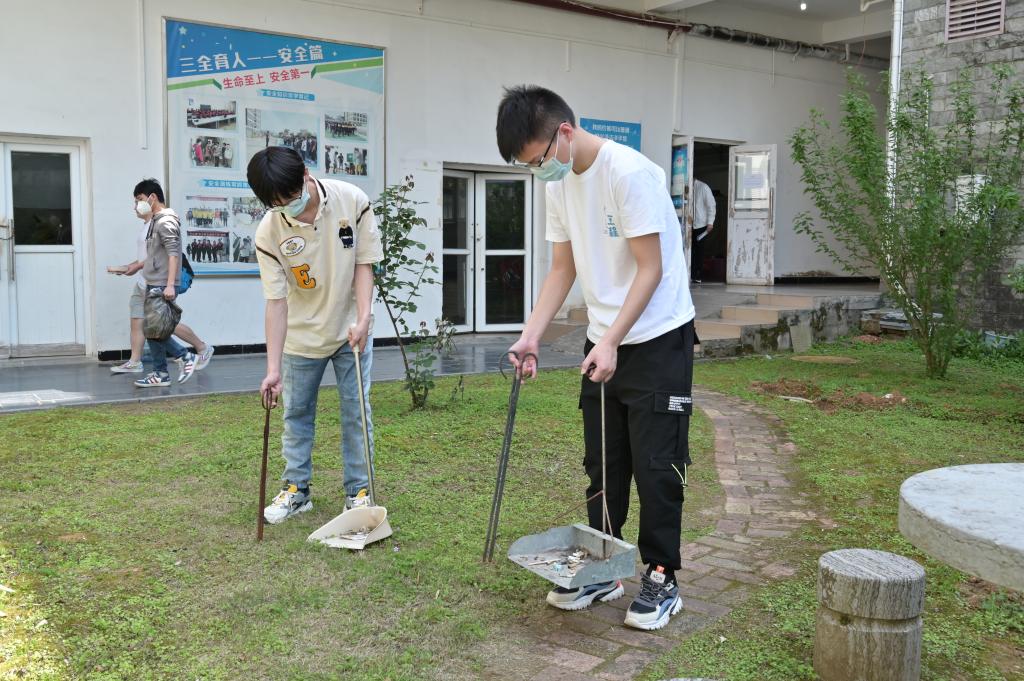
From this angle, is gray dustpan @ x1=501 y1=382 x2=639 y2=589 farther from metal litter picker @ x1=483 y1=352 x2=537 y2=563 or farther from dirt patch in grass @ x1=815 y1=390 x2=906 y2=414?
dirt patch in grass @ x1=815 y1=390 x2=906 y2=414

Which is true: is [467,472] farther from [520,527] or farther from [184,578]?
[184,578]

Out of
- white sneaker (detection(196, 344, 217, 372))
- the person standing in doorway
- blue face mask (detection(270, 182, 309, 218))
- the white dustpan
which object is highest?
the person standing in doorway

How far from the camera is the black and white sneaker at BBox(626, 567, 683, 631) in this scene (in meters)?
3.14

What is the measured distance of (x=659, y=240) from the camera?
2992 mm

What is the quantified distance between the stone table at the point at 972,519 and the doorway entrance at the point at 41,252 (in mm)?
9189

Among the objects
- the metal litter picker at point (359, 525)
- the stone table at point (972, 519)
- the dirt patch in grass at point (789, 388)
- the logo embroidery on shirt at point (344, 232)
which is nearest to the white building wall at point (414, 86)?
the dirt patch in grass at point (789, 388)

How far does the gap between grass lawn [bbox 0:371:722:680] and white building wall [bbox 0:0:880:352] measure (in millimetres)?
3888

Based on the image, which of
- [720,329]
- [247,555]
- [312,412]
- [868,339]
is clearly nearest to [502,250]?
[720,329]

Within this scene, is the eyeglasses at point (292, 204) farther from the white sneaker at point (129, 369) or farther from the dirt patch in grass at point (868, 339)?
the dirt patch in grass at point (868, 339)

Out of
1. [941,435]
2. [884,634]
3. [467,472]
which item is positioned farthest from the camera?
[941,435]

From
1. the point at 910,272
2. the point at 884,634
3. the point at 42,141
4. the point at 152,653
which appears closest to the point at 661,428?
the point at 884,634

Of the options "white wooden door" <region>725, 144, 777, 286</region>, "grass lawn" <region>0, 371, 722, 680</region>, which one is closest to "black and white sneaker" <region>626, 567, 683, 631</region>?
"grass lawn" <region>0, 371, 722, 680</region>

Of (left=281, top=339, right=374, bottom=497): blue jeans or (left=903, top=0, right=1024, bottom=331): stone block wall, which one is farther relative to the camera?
(left=903, top=0, right=1024, bottom=331): stone block wall

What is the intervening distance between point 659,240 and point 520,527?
1.82 meters
